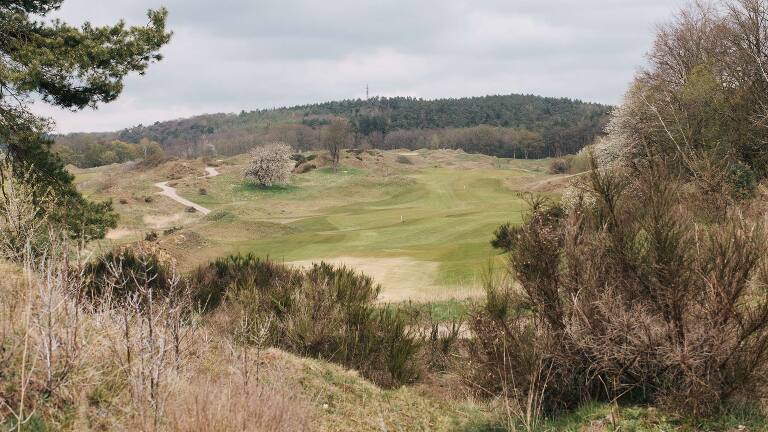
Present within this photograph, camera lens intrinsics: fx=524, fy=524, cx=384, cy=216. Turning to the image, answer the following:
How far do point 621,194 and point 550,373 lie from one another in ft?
8.94

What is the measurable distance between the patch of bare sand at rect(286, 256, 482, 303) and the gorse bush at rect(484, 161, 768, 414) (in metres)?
11.2

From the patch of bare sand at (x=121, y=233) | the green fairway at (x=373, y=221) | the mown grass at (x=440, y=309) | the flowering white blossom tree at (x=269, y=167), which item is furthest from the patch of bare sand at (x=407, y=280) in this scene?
the flowering white blossom tree at (x=269, y=167)

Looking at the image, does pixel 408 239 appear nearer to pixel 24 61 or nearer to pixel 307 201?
pixel 24 61

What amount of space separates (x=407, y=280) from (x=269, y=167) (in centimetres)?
5181

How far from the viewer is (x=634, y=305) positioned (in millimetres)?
6086

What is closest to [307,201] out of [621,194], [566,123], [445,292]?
[445,292]

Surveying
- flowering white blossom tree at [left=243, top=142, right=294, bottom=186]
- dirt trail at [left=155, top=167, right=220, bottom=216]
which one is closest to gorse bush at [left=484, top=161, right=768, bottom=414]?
dirt trail at [left=155, top=167, right=220, bottom=216]

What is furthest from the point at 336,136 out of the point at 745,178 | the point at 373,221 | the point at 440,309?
the point at 440,309

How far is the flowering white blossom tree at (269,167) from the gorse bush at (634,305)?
67654mm

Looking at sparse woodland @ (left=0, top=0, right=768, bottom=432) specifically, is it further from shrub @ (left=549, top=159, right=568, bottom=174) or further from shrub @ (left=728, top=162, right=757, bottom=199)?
shrub @ (left=549, top=159, right=568, bottom=174)

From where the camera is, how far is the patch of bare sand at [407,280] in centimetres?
2040

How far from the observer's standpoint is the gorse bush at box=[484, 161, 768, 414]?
552 centimetres

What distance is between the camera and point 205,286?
47.8 ft

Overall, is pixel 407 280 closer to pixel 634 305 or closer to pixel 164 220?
pixel 634 305
